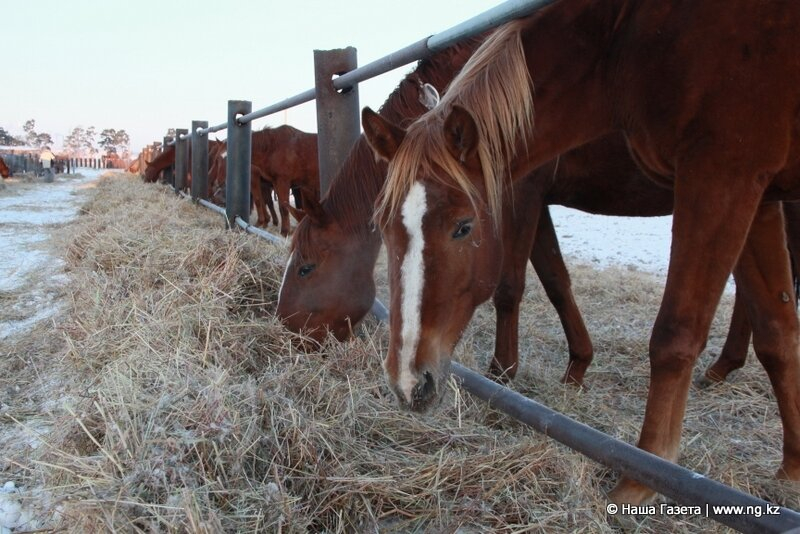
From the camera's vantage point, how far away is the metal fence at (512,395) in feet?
4.14

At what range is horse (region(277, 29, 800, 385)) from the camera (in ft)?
9.91

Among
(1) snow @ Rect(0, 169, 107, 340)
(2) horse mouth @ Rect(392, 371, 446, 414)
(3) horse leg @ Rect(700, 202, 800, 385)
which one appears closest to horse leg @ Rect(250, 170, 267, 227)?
(1) snow @ Rect(0, 169, 107, 340)

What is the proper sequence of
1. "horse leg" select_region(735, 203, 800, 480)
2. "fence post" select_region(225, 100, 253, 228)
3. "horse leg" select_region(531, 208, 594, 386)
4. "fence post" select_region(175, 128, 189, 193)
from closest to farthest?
"horse leg" select_region(735, 203, 800, 480) → "horse leg" select_region(531, 208, 594, 386) → "fence post" select_region(225, 100, 253, 228) → "fence post" select_region(175, 128, 189, 193)

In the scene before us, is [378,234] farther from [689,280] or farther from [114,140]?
[114,140]

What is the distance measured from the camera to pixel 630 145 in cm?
218

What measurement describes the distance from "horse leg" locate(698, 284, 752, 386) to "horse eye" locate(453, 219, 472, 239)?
2.27 metres

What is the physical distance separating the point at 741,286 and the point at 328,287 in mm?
1883

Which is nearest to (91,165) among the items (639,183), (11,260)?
(11,260)

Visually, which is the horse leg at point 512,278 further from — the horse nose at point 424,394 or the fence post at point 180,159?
the fence post at point 180,159

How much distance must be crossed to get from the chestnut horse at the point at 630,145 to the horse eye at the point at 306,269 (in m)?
1.20

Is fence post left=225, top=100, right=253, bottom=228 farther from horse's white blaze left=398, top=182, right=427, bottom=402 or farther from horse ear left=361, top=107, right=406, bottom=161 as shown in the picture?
horse's white blaze left=398, top=182, right=427, bottom=402

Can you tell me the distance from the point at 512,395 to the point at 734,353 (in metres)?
2.14

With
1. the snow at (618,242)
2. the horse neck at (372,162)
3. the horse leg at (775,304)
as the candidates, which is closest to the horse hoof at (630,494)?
the horse leg at (775,304)

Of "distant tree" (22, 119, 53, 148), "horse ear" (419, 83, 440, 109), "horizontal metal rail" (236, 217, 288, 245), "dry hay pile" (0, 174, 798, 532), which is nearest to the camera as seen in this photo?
"dry hay pile" (0, 174, 798, 532)
